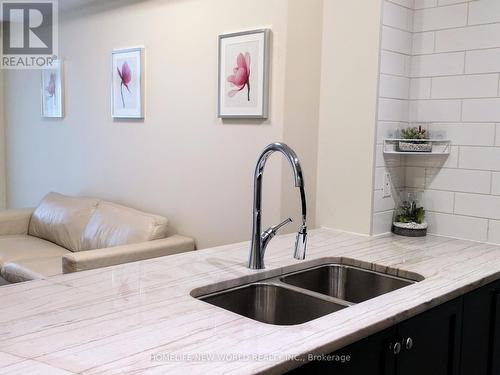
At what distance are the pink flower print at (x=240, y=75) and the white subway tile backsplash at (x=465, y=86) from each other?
3.10 feet

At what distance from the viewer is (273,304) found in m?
1.75

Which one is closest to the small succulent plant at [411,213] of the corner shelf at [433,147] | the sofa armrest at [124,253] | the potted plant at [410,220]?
the potted plant at [410,220]

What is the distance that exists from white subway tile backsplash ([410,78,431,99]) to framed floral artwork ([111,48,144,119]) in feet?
6.03

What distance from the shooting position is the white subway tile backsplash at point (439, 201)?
7.93 feet

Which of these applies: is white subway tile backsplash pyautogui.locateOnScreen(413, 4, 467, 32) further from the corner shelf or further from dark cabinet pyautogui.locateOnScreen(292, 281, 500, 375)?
dark cabinet pyautogui.locateOnScreen(292, 281, 500, 375)

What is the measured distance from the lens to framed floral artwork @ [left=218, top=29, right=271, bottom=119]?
2701 mm

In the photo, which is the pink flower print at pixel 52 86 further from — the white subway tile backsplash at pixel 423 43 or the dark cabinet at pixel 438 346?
the dark cabinet at pixel 438 346

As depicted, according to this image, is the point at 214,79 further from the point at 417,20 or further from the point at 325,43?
the point at 417,20

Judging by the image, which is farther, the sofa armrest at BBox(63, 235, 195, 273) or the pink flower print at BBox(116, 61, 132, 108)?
the pink flower print at BBox(116, 61, 132, 108)

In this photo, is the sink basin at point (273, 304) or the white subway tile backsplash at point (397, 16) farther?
the white subway tile backsplash at point (397, 16)

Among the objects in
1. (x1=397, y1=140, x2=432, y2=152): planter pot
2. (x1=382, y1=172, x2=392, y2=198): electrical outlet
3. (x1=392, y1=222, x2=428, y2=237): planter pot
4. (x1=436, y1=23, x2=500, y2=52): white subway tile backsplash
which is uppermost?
(x1=436, y1=23, x2=500, y2=52): white subway tile backsplash

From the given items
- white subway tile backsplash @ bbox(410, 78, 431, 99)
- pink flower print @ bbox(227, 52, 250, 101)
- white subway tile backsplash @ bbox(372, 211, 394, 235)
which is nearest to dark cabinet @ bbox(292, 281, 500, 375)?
white subway tile backsplash @ bbox(372, 211, 394, 235)

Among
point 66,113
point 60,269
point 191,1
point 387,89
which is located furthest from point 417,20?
point 66,113

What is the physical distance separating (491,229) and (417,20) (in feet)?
3.37
